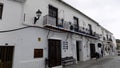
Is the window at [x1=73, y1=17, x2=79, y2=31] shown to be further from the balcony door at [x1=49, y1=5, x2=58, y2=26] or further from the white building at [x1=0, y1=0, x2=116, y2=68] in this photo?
the balcony door at [x1=49, y1=5, x2=58, y2=26]

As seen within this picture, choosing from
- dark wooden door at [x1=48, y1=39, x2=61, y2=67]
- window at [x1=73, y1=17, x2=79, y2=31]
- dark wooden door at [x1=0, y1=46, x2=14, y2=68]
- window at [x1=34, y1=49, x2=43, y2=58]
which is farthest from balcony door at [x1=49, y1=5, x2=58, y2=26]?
dark wooden door at [x1=0, y1=46, x2=14, y2=68]

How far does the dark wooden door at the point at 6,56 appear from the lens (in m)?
6.44

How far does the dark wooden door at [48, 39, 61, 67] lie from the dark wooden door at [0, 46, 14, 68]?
10.8 ft

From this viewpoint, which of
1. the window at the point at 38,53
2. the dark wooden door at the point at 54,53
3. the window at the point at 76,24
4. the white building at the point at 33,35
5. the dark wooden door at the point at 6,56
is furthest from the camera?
the window at the point at 76,24

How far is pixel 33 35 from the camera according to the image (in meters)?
8.05

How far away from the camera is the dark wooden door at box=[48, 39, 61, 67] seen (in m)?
9.19

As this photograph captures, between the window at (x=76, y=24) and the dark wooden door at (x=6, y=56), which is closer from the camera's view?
the dark wooden door at (x=6, y=56)

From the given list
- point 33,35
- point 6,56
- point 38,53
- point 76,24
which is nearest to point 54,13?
point 33,35

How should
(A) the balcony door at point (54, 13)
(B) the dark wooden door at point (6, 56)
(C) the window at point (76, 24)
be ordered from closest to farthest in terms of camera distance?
(B) the dark wooden door at point (6, 56) < (A) the balcony door at point (54, 13) < (C) the window at point (76, 24)

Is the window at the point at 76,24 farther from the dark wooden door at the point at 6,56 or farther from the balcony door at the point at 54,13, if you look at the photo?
the dark wooden door at the point at 6,56

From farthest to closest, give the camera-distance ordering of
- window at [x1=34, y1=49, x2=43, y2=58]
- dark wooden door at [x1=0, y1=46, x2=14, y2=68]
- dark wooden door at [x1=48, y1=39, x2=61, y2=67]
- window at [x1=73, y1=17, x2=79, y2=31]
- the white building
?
window at [x1=73, y1=17, x2=79, y2=31] → dark wooden door at [x1=48, y1=39, x2=61, y2=67] → window at [x1=34, y1=49, x2=43, y2=58] → the white building → dark wooden door at [x1=0, y1=46, x2=14, y2=68]

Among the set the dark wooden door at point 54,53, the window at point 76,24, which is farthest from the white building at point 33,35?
the window at point 76,24

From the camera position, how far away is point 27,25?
25.5 ft

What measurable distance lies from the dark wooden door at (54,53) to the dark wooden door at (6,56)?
3290mm
